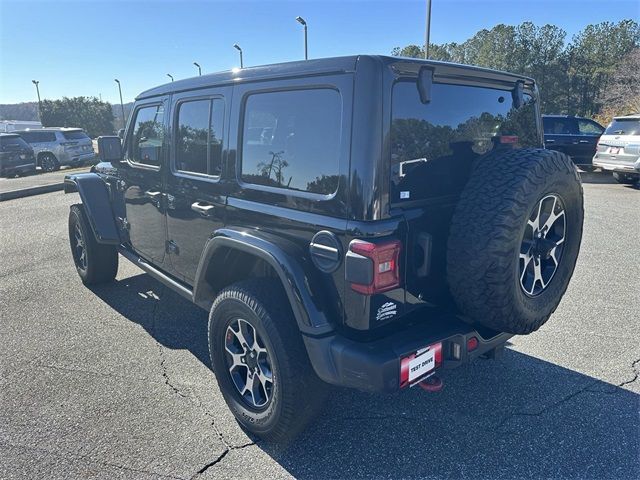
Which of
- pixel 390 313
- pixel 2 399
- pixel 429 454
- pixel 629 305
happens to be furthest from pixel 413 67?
pixel 629 305

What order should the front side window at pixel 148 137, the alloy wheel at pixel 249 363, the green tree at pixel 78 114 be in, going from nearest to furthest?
the alloy wheel at pixel 249 363
the front side window at pixel 148 137
the green tree at pixel 78 114

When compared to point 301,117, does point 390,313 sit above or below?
below

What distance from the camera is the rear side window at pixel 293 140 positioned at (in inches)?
85.2

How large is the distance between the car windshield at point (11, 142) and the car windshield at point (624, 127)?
726 inches

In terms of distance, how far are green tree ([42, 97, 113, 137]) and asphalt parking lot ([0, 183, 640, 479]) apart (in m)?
47.6

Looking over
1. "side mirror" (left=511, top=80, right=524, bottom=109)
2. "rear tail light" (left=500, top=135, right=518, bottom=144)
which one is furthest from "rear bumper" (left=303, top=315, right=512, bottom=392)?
"side mirror" (left=511, top=80, right=524, bottom=109)

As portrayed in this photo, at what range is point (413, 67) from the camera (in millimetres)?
2121

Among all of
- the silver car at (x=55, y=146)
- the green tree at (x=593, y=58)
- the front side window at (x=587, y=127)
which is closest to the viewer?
the front side window at (x=587, y=127)

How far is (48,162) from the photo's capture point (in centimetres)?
1722

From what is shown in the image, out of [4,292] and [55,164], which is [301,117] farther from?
[55,164]

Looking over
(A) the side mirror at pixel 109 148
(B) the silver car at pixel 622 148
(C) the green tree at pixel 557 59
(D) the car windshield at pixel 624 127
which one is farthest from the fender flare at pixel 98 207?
(C) the green tree at pixel 557 59

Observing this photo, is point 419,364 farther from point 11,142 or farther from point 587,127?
point 11,142

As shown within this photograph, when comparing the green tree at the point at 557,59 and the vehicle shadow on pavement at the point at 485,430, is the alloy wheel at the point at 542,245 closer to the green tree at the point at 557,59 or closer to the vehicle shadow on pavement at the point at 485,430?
the vehicle shadow on pavement at the point at 485,430

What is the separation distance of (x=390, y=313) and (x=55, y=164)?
1870 centimetres
